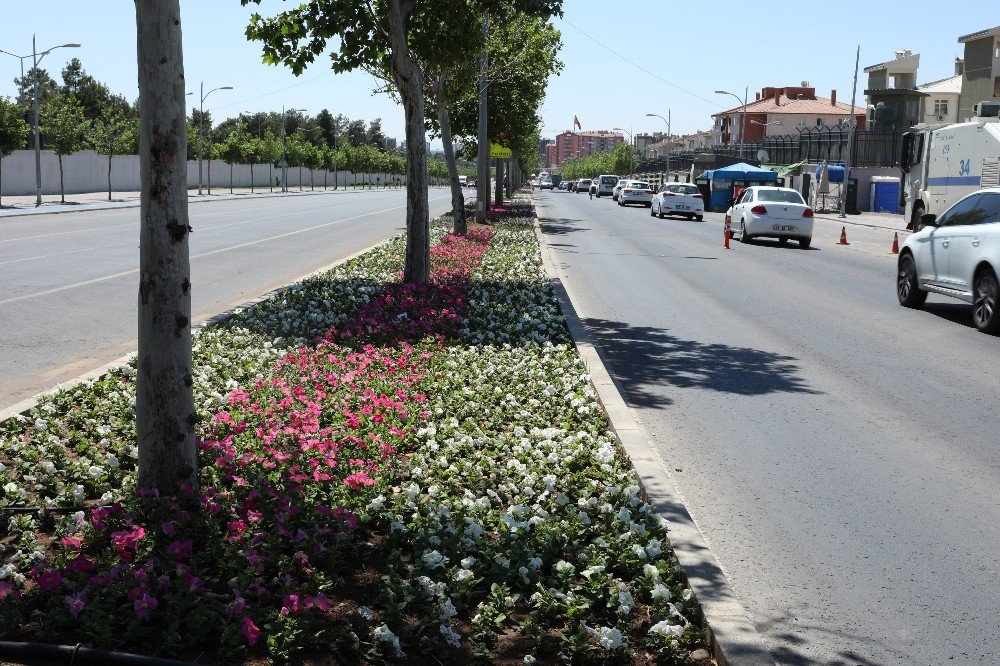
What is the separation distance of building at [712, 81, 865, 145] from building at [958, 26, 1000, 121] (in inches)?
1760

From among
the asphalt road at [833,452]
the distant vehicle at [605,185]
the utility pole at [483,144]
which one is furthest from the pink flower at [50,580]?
the distant vehicle at [605,185]

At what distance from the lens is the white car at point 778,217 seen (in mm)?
25812

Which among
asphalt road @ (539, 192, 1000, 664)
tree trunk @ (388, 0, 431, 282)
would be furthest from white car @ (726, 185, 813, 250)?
tree trunk @ (388, 0, 431, 282)

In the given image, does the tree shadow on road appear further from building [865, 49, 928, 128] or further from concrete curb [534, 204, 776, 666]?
building [865, 49, 928, 128]

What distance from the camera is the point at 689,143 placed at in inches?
6624

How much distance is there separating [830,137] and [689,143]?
4341 inches

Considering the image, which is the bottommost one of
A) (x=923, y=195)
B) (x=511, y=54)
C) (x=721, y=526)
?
(x=721, y=526)

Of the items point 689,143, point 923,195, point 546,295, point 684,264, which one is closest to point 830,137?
point 923,195

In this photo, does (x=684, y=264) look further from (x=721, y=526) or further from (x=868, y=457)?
(x=721, y=526)

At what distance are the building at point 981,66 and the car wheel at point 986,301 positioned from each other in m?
55.5

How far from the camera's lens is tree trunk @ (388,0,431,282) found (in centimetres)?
1319

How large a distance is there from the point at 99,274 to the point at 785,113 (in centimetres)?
11005

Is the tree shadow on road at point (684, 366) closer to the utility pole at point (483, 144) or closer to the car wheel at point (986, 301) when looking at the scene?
the car wheel at point (986, 301)

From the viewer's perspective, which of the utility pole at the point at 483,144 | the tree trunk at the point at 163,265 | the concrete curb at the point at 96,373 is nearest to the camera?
the tree trunk at the point at 163,265
